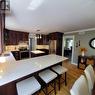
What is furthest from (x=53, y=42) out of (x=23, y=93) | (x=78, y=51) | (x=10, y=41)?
(x=23, y=93)

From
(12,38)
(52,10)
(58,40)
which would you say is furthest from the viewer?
(58,40)

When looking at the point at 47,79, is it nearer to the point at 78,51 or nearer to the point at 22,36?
the point at 78,51

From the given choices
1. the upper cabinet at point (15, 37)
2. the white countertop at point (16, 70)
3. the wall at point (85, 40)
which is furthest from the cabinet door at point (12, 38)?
the white countertop at point (16, 70)

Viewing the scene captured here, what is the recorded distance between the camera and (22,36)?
22.3 feet

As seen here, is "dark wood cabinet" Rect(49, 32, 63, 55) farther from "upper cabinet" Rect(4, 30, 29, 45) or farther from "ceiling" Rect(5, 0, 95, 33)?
"ceiling" Rect(5, 0, 95, 33)

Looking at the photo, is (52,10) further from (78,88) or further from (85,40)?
(85,40)

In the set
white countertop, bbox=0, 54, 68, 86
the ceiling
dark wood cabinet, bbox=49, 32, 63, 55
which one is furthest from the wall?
white countertop, bbox=0, 54, 68, 86

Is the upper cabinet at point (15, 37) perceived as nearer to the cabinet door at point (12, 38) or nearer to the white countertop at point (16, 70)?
the cabinet door at point (12, 38)

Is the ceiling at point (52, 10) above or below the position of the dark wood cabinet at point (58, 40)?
above

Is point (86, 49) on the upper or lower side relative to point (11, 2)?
lower

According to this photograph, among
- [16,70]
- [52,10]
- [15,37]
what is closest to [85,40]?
[52,10]

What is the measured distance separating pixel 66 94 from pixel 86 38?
3664mm

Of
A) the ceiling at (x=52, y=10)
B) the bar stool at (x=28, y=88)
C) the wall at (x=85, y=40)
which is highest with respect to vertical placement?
the ceiling at (x=52, y=10)

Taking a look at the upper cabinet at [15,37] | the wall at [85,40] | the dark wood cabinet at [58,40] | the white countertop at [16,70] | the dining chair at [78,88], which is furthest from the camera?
the dark wood cabinet at [58,40]
